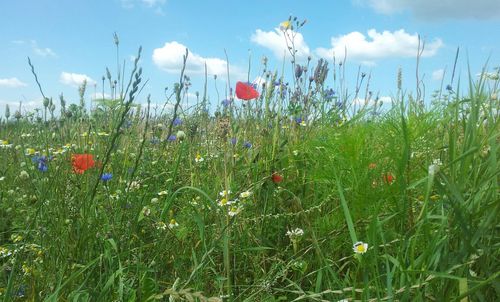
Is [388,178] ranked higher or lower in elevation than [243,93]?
lower

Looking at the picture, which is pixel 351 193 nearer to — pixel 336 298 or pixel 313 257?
pixel 313 257

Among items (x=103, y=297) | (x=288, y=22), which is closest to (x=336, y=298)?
(x=103, y=297)

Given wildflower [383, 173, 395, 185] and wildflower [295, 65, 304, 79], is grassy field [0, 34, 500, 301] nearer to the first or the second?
wildflower [383, 173, 395, 185]

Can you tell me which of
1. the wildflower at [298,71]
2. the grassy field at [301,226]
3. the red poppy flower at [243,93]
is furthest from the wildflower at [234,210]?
the wildflower at [298,71]

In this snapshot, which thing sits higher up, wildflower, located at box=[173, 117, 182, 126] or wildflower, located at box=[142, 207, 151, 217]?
wildflower, located at box=[173, 117, 182, 126]

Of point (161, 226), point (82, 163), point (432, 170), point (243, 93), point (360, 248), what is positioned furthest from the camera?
point (243, 93)

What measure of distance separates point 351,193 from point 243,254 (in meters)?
0.44

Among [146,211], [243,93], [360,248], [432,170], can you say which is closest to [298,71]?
[243,93]

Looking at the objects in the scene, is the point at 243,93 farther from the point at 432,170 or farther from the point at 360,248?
the point at 432,170

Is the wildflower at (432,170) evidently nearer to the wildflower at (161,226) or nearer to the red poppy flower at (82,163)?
the wildflower at (161,226)

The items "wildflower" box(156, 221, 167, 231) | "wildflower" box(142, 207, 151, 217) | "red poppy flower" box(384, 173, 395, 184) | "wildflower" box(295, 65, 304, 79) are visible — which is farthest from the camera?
"wildflower" box(295, 65, 304, 79)

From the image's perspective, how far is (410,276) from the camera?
138cm

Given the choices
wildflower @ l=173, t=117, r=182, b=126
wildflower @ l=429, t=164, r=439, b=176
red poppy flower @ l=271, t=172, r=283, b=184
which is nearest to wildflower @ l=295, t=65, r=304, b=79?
wildflower @ l=173, t=117, r=182, b=126

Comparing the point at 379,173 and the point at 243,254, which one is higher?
the point at 379,173
